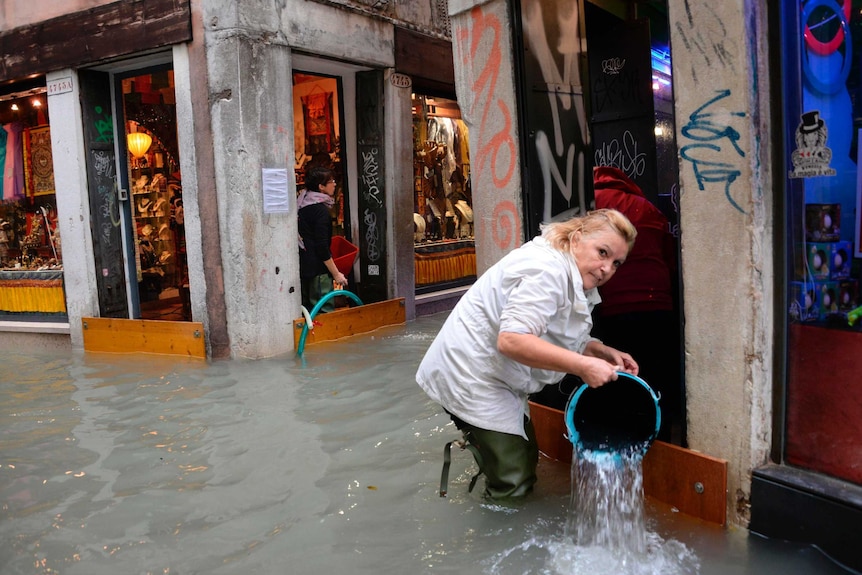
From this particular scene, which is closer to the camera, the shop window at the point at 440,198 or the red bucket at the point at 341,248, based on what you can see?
the red bucket at the point at 341,248

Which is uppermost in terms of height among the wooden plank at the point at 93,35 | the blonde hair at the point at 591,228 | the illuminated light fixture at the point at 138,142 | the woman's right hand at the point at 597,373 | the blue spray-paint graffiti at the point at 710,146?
the wooden plank at the point at 93,35

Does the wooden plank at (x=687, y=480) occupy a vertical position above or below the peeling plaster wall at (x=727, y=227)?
below

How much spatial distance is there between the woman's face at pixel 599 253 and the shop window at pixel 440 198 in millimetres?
6809

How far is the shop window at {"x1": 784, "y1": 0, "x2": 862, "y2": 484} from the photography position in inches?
113

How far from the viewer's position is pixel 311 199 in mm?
8008

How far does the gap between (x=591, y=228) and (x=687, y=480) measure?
4.44 ft

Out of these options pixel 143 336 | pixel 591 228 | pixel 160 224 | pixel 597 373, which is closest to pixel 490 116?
pixel 591 228

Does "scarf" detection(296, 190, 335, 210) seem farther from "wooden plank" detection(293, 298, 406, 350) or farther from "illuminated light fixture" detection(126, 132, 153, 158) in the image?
"illuminated light fixture" detection(126, 132, 153, 158)

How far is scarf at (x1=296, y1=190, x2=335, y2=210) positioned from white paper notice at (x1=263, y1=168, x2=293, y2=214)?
0.29m

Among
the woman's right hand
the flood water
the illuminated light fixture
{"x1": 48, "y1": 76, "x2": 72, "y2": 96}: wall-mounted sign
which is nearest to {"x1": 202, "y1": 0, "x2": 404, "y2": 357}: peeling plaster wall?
the flood water

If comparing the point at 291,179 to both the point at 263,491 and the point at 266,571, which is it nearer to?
the point at 263,491

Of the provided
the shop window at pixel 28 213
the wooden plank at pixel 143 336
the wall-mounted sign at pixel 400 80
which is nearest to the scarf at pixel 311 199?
the wooden plank at pixel 143 336

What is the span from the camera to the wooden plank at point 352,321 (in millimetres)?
7996

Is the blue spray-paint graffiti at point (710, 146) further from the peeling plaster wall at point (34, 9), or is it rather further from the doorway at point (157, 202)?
the doorway at point (157, 202)
